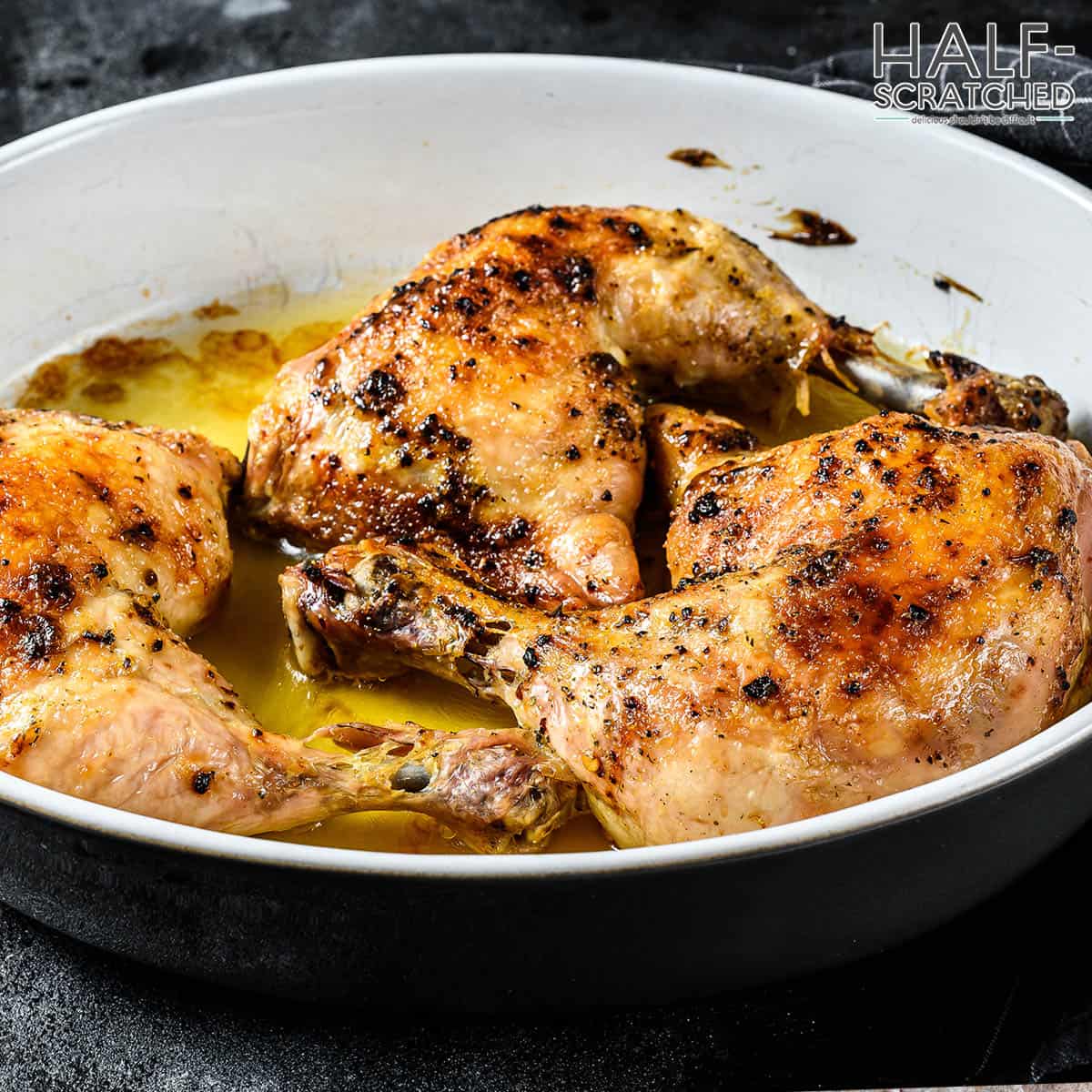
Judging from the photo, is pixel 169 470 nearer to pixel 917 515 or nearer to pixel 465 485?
pixel 465 485

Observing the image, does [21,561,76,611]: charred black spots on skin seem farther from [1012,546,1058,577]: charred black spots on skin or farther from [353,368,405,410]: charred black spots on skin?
[1012,546,1058,577]: charred black spots on skin

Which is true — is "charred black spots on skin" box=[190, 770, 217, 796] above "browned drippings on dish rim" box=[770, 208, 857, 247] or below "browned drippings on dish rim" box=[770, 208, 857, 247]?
below

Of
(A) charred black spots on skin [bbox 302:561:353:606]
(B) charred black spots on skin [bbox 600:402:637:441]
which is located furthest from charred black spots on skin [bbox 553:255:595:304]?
(A) charred black spots on skin [bbox 302:561:353:606]

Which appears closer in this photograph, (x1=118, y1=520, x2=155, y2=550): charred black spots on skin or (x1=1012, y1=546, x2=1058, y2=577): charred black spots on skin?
(x1=1012, y1=546, x2=1058, y2=577): charred black spots on skin

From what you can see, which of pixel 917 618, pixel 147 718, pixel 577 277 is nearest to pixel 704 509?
pixel 917 618

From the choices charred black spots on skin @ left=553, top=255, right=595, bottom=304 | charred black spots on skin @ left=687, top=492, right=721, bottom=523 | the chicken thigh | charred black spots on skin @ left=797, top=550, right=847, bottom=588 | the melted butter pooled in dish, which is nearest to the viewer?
charred black spots on skin @ left=797, top=550, right=847, bottom=588

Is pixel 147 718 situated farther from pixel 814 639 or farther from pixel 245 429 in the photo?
pixel 245 429

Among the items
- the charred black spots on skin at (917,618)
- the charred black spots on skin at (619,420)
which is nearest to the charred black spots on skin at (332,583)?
the charred black spots on skin at (619,420)

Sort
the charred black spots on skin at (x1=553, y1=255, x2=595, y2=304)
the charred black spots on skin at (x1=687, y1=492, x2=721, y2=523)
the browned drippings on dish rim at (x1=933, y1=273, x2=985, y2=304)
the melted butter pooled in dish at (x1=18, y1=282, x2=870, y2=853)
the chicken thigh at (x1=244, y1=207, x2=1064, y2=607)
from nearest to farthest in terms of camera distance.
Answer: the melted butter pooled in dish at (x1=18, y1=282, x2=870, y2=853)
the charred black spots on skin at (x1=687, y1=492, x2=721, y2=523)
the chicken thigh at (x1=244, y1=207, x2=1064, y2=607)
the charred black spots on skin at (x1=553, y1=255, x2=595, y2=304)
the browned drippings on dish rim at (x1=933, y1=273, x2=985, y2=304)

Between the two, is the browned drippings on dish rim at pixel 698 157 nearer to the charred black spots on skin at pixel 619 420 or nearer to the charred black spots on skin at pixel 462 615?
the charred black spots on skin at pixel 619 420

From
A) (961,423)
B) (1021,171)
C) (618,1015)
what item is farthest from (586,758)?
(1021,171)
